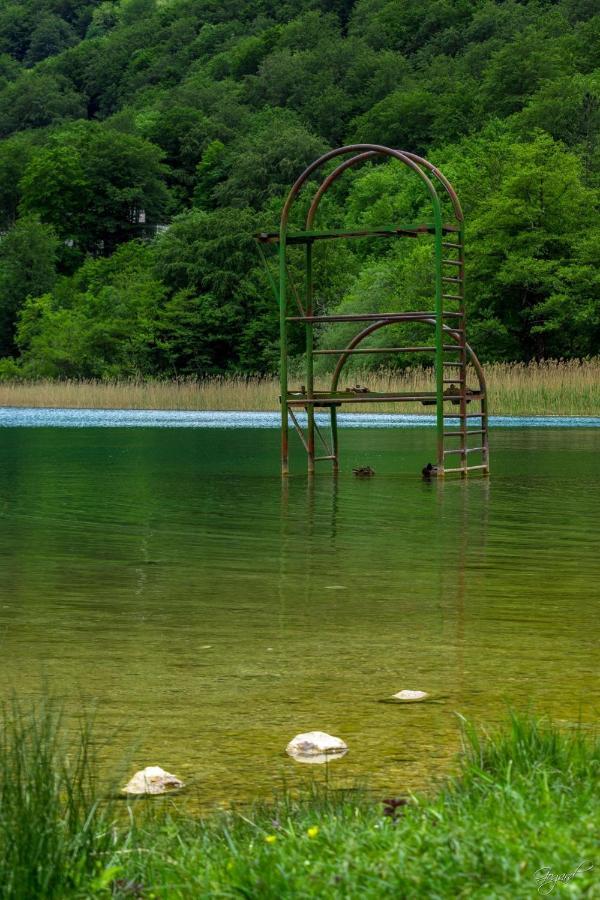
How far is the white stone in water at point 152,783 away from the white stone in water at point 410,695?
126 centimetres

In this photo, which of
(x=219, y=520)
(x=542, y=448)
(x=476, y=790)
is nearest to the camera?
(x=476, y=790)

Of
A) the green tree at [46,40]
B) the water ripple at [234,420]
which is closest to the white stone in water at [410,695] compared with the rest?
the water ripple at [234,420]

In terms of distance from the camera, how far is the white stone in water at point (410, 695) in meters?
5.23

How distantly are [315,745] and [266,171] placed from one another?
306ft

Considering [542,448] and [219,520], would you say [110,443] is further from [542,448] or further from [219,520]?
[219,520]

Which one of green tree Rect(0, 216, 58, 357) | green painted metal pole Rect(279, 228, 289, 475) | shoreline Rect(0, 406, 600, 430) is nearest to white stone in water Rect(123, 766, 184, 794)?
green painted metal pole Rect(279, 228, 289, 475)

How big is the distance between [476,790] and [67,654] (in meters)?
2.83

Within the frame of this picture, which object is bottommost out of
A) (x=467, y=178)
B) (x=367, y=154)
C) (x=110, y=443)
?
(x=110, y=443)

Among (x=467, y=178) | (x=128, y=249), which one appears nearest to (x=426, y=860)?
(x=467, y=178)

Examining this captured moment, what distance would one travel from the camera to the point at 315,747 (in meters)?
4.48

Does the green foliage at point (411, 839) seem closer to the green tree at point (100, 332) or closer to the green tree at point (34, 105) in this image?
the green tree at point (100, 332)

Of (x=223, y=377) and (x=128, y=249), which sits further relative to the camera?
(x=128, y=249)

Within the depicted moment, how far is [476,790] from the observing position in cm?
365

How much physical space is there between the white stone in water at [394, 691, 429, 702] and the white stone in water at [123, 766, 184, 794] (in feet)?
4.13
